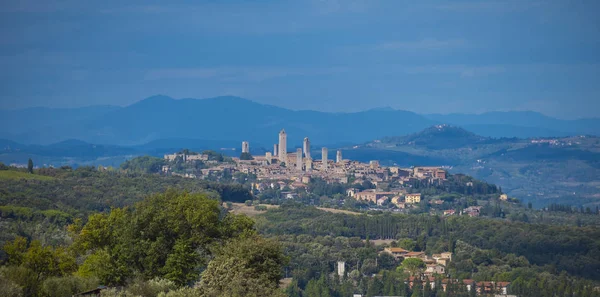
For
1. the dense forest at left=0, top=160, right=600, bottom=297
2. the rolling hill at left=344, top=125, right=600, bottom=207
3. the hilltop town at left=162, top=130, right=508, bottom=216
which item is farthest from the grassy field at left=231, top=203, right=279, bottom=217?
the rolling hill at left=344, top=125, right=600, bottom=207

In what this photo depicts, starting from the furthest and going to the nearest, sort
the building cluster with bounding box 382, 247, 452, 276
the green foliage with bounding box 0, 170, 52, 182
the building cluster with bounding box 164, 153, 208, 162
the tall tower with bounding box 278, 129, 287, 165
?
the tall tower with bounding box 278, 129, 287, 165 < the building cluster with bounding box 164, 153, 208, 162 < the green foliage with bounding box 0, 170, 52, 182 < the building cluster with bounding box 382, 247, 452, 276

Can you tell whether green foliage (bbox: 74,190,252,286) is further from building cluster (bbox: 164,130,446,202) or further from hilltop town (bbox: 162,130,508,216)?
building cluster (bbox: 164,130,446,202)

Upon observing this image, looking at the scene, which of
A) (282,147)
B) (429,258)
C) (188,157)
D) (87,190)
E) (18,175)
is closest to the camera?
(429,258)

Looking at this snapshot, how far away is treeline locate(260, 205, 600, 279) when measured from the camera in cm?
6266

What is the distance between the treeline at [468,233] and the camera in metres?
62.7

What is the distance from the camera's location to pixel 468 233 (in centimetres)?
7012

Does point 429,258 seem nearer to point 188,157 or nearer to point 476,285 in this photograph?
point 476,285

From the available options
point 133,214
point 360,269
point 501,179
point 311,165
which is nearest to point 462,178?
point 311,165

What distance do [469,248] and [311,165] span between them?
232 ft

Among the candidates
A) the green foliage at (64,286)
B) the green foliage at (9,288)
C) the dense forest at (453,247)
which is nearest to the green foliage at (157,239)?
the green foliage at (64,286)

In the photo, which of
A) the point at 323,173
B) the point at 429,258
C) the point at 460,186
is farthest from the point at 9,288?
the point at 323,173

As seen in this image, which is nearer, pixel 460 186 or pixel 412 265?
pixel 412 265

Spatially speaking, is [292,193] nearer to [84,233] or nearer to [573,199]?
[573,199]

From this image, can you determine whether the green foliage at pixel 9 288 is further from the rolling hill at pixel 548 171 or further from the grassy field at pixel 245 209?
the rolling hill at pixel 548 171
